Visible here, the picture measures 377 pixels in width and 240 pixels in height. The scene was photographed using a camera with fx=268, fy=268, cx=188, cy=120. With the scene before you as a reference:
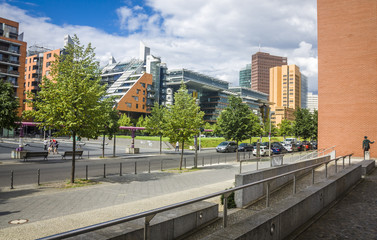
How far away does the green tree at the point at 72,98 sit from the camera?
1301 cm

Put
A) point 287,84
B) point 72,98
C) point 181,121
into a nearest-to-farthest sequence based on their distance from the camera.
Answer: point 72,98, point 181,121, point 287,84

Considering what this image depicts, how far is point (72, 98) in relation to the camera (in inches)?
518

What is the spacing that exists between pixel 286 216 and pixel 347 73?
78.7ft

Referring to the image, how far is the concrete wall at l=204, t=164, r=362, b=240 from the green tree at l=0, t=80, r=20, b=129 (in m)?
23.5

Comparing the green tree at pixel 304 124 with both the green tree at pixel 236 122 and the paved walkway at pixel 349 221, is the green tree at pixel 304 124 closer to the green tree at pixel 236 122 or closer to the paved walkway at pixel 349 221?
the green tree at pixel 236 122

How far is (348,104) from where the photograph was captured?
81.1 ft

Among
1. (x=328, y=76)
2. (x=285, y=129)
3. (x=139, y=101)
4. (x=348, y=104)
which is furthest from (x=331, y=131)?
(x=139, y=101)

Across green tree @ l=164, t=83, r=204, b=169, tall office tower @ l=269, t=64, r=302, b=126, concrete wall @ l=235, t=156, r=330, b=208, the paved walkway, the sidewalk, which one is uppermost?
tall office tower @ l=269, t=64, r=302, b=126

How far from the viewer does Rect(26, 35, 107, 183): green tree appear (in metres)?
13.0

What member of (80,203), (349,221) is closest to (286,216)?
(349,221)

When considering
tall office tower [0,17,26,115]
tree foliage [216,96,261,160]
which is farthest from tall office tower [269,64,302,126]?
tree foliage [216,96,261,160]

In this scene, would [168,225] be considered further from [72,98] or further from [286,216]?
[72,98]

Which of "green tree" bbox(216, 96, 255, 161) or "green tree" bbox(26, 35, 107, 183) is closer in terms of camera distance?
"green tree" bbox(26, 35, 107, 183)

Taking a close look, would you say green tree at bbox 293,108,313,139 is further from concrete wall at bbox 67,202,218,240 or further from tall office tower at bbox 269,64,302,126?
tall office tower at bbox 269,64,302,126
